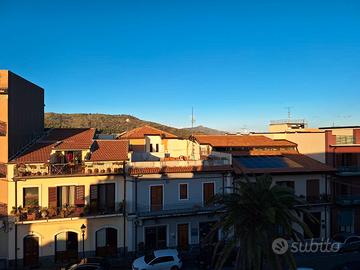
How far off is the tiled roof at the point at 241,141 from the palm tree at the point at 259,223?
21.1m

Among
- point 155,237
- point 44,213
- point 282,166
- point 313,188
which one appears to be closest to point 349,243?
point 313,188

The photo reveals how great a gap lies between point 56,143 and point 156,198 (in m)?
9.78

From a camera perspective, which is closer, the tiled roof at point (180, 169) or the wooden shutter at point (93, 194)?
the wooden shutter at point (93, 194)

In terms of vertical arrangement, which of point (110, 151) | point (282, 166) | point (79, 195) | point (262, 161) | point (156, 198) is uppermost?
point (110, 151)

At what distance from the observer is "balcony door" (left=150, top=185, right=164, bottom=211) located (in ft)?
97.9

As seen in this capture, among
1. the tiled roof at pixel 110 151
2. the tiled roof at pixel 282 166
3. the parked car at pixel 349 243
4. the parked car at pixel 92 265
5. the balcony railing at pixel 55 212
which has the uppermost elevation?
the tiled roof at pixel 110 151

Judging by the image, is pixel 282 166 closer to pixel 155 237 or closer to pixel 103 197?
pixel 155 237

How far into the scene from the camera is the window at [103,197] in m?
29.0

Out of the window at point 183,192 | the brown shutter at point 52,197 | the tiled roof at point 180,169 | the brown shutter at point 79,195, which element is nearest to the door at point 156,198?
the tiled roof at point 180,169

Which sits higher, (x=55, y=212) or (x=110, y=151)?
(x=110, y=151)

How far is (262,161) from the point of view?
36.1 m

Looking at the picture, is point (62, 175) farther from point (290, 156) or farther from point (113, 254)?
point (290, 156)

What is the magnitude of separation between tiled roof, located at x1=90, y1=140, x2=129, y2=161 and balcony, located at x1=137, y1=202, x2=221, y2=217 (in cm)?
453

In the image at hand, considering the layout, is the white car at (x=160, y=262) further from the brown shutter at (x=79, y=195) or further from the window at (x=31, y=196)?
the window at (x=31, y=196)
